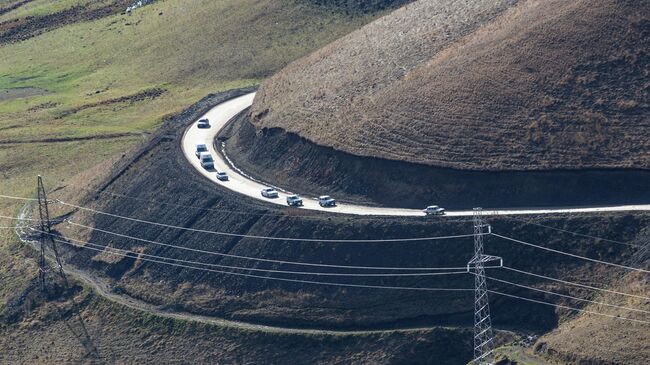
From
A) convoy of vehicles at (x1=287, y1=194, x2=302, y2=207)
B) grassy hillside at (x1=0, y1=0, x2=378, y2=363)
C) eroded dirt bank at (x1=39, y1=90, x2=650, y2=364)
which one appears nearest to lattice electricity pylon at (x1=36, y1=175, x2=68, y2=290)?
eroded dirt bank at (x1=39, y1=90, x2=650, y2=364)

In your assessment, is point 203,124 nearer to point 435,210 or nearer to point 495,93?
point 495,93

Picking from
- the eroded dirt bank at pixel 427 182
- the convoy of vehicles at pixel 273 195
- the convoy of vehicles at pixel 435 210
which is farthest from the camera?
the convoy of vehicles at pixel 273 195

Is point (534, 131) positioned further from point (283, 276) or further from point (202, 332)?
point (202, 332)

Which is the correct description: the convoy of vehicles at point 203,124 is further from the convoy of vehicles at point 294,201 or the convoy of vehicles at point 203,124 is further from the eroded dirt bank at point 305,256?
the convoy of vehicles at point 294,201

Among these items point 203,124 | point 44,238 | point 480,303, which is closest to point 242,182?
point 44,238

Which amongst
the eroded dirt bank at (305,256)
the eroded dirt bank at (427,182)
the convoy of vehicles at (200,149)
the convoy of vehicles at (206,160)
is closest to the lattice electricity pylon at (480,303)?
the eroded dirt bank at (305,256)
